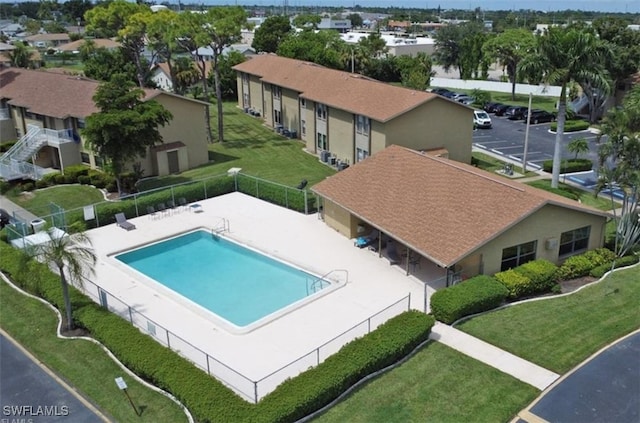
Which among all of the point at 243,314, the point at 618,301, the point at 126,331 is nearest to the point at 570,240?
the point at 618,301

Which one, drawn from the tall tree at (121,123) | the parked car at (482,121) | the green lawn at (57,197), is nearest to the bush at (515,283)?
the tall tree at (121,123)

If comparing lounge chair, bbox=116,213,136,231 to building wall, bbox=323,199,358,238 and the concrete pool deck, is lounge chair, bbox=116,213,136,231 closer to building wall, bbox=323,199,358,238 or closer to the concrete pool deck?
the concrete pool deck

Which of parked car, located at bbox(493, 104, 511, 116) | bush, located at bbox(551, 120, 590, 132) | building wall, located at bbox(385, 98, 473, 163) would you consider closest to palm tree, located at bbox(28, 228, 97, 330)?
building wall, located at bbox(385, 98, 473, 163)

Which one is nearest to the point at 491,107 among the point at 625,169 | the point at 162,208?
the point at 625,169

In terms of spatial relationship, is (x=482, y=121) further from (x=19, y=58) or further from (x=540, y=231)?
(x=19, y=58)

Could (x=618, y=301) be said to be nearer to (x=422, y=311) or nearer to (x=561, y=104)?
(x=422, y=311)
